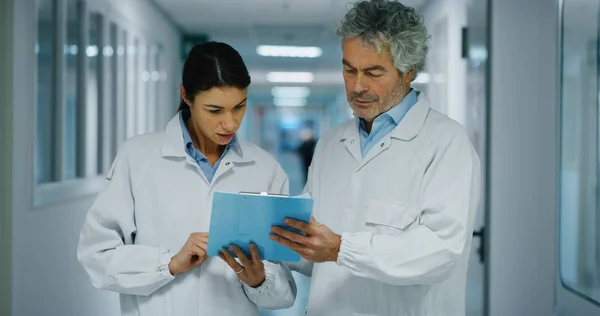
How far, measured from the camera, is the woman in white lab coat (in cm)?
166

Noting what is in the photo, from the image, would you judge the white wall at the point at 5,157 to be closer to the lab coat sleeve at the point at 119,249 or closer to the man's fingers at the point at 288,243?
the lab coat sleeve at the point at 119,249

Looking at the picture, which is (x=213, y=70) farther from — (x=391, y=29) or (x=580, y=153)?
(x=580, y=153)

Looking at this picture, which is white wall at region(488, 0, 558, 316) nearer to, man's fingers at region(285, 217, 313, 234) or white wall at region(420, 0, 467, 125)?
white wall at region(420, 0, 467, 125)

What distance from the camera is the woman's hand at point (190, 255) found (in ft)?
5.27

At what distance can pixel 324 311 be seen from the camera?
182 cm

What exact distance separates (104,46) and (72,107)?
67 cm

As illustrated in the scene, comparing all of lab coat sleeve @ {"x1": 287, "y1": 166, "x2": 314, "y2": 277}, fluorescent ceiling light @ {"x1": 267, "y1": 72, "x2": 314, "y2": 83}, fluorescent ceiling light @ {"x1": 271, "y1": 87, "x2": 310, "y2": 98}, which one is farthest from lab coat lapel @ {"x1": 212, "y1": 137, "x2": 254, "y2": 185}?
fluorescent ceiling light @ {"x1": 271, "y1": 87, "x2": 310, "y2": 98}

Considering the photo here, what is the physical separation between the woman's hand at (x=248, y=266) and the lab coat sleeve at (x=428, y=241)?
0.21 m

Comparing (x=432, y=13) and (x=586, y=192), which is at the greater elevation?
(x=432, y=13)

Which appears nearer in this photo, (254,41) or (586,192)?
(586,192)

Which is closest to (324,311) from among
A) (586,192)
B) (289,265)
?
(289,265)

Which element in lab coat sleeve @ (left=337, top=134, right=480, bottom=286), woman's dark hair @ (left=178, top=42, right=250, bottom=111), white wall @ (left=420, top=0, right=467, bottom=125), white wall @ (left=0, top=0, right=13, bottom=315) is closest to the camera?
lab coat sleeve @ (left=337, top=134, right=480, bottom=286)

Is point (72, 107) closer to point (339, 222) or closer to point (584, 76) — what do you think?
point (339, 222)

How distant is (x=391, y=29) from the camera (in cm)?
171
